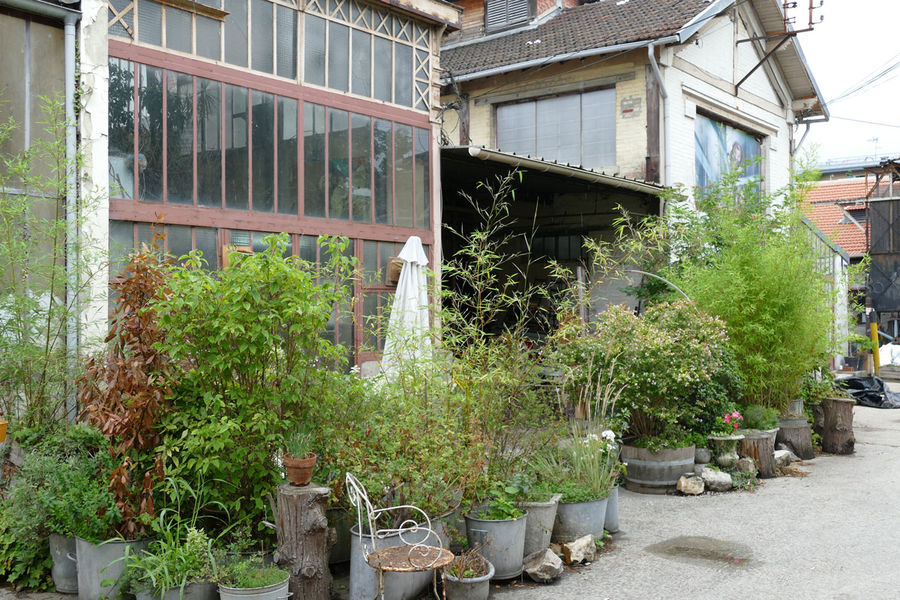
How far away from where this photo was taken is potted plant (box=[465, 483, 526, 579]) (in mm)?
5254

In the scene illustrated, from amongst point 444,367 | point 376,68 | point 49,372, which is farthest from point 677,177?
point 49,372

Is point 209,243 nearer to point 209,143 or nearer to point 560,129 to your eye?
point 209,143

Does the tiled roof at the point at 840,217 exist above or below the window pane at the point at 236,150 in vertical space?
above

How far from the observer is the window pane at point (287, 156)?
8.64 m

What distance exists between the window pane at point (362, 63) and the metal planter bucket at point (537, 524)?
5.89 metres

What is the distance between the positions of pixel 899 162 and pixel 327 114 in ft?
80.4

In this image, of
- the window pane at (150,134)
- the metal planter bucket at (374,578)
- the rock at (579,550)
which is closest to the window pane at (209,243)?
the window pane at (150,134)

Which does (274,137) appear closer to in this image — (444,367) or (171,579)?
(444,367)

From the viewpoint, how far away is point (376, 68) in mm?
9719

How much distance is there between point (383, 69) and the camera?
9.80 metres

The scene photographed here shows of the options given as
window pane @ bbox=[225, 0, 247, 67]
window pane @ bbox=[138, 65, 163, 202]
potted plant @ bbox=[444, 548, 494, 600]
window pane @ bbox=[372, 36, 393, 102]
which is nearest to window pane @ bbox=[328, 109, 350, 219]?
window pane @ bbox=[372, 36, 393, 102]

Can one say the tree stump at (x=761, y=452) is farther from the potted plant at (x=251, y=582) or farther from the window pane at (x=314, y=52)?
the window pane at (x=314, y=52)

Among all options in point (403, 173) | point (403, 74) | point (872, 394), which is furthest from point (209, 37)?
point (872, 394)

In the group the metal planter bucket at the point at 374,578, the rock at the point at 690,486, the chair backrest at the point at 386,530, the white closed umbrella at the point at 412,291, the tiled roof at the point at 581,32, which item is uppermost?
the tiled roof at the point at 581,32
